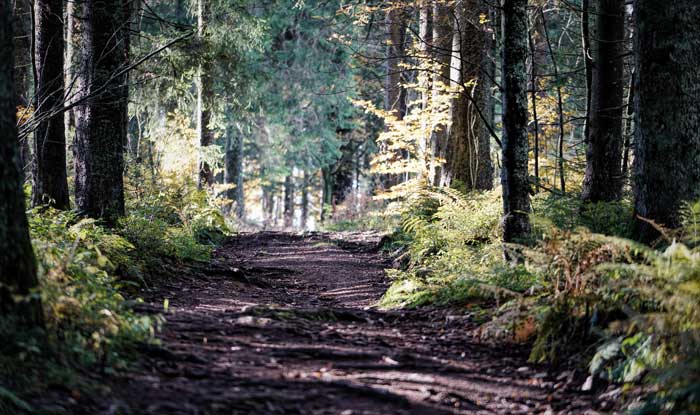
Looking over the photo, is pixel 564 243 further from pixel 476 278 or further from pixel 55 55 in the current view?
pixel 55 55

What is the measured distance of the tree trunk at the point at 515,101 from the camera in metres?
7.59

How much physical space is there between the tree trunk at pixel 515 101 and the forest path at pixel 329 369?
1.90m

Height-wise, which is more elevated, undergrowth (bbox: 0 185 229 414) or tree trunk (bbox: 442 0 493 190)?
tree trunk (bbox: 442 0 493 190)

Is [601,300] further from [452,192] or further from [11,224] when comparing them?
[452,192]

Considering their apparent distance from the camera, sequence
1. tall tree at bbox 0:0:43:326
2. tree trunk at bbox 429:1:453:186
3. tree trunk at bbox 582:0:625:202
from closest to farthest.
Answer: tall tree at bbox 0:0:43:326 → tree trunk at bbox 582:0:625:202 → tree trunk at bbox 429:1:453:186

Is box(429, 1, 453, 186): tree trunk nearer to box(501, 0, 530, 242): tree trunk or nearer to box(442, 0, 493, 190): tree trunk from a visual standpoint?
box(442, 0, 493, 190): tree trunk

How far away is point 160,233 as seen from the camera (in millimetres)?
9922

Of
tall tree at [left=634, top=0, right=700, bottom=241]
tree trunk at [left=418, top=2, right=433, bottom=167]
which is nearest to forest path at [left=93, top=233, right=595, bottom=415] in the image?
tall tree at [left=634, top=0, right=700, bottom=241]

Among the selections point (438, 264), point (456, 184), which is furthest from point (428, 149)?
point (438, 264)

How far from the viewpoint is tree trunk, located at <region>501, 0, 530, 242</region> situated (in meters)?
7.59

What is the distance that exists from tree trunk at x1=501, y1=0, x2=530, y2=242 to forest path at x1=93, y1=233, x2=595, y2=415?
1.90 meters

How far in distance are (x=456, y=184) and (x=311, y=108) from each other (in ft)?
65.0

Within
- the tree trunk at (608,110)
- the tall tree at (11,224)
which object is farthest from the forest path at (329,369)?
the tree trunk at (608,110)

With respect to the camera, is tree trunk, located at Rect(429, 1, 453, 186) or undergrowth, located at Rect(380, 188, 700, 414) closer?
undergrowth, located at Rect(380, 188, 700, 414)
